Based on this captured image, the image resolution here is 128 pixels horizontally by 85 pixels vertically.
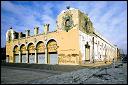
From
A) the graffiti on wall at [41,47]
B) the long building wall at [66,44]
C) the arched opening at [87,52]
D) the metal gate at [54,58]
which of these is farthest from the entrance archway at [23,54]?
the arched opening at [87,52]

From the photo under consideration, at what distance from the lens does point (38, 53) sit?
1082 inches

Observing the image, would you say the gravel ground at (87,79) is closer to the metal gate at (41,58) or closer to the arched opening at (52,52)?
the arched opening at (52,52)

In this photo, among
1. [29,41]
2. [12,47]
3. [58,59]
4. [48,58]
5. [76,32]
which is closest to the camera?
[76,32]

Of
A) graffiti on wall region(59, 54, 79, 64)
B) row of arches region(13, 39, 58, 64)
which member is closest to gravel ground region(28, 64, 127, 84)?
graffiti on wall region(59, 54, 79, 64)

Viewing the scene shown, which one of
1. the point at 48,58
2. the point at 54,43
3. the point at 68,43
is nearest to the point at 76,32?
the point at 68,43

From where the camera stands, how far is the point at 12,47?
110ft

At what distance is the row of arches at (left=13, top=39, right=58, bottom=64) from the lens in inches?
977

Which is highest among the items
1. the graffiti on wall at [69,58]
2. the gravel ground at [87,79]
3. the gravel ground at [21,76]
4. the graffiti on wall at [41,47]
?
the graffiti on wall at [41,47]

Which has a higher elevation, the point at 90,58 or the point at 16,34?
the point at 16,34

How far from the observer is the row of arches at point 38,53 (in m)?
24.8

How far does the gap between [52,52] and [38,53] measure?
3.63 metres

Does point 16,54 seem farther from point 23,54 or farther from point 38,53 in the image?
point 38,53

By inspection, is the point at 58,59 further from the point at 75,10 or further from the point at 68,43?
the point at 75,10

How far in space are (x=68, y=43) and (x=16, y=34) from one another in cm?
1685
